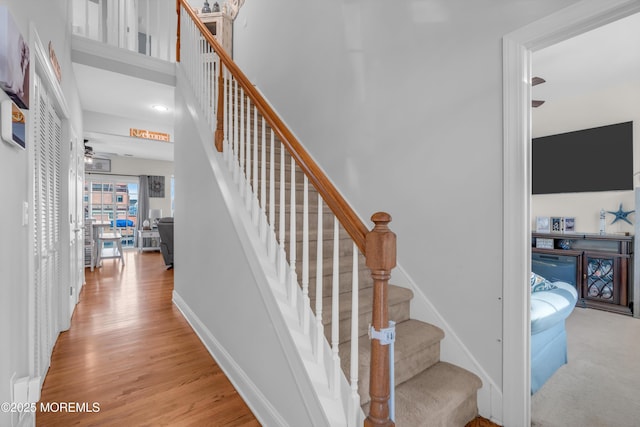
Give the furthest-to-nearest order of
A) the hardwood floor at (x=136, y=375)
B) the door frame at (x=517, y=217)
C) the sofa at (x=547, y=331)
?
the sofa at (x=547, y=331), the hardwood floor at (x=136, y=375), the door frame at (x=517, y=217)

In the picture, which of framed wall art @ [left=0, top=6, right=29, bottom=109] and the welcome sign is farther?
the welcome sign

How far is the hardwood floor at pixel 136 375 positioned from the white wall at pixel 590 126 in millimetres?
4892

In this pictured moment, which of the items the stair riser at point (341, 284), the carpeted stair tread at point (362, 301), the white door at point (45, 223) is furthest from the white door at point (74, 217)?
the carpeted stair tread at point (362, 301)

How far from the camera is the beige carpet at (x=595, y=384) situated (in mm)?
1787

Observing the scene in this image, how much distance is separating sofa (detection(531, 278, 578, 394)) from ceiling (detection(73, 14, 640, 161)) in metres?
2.22

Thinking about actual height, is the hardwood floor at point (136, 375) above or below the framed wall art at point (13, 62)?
below

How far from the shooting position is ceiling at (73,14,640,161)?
2.75 m

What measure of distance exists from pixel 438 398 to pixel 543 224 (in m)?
4.19

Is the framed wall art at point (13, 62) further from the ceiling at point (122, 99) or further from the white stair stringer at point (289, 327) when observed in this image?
the ceiling at point (122, 99)

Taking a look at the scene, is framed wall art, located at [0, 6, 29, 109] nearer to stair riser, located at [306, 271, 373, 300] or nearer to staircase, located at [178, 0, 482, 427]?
staircase, located at [178, 0, 482, 427]

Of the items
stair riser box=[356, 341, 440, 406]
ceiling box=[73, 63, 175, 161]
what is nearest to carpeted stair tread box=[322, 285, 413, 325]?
stair riser box=[356, 341, 440, 406]

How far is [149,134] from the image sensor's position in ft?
18.3

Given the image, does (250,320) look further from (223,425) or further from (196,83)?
(196,83)

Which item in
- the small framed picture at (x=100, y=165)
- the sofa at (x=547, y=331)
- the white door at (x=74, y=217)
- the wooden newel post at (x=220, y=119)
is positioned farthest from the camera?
the small framed picture at (x=100, y=165)
